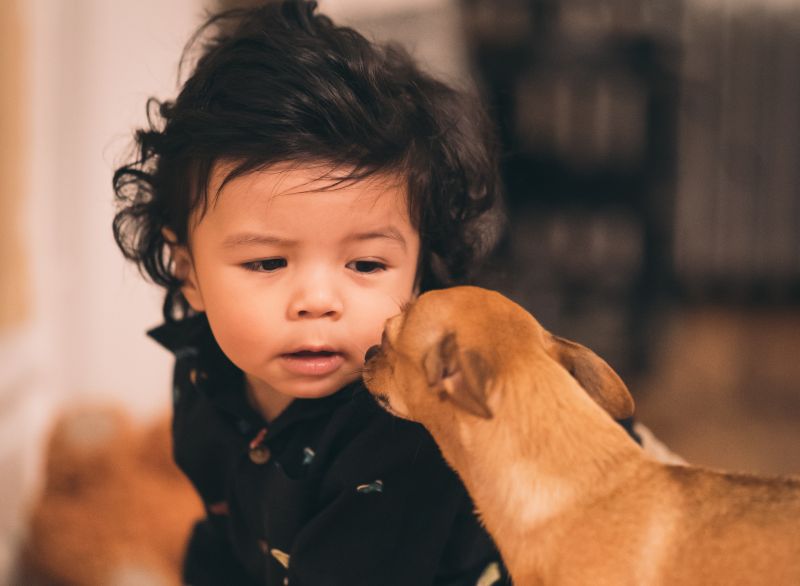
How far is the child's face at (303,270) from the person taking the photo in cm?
76

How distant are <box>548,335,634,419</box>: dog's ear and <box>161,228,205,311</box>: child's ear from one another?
0.40 meters

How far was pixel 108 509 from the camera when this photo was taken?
1.36 meters

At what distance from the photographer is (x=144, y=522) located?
134cm

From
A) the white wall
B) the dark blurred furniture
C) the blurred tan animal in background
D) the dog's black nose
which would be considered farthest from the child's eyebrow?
the dark blurred furniture

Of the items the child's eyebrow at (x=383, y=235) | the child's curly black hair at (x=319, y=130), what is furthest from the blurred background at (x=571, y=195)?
the child's eyebrow at (x=383, y=235)

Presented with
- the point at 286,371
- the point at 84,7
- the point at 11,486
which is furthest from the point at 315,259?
the point at 84,7

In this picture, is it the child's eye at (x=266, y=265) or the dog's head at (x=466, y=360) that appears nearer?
the dog's head at (x=466, y=360)

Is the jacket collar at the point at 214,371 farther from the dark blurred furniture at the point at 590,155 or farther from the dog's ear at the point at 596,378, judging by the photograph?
the dark blurred furniture at the point at 590,155

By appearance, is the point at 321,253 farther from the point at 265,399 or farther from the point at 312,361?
the point at 265,399

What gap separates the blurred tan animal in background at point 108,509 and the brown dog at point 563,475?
0.79 metres

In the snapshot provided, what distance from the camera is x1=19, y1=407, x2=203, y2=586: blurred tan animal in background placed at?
129 cm

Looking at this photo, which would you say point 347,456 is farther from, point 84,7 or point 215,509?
point 84,7

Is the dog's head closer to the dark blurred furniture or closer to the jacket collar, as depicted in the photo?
the jacket collar

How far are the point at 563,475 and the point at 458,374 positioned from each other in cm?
10
